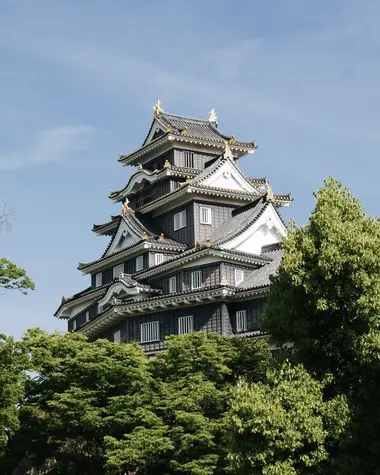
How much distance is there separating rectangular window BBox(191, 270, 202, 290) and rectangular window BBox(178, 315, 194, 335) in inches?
89.3

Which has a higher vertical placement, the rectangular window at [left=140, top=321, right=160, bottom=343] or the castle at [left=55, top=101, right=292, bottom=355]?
the castle at [left=55, top=101, right=292, bottom=355]

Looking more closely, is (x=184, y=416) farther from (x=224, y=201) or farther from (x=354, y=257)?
(x=224, y=201)

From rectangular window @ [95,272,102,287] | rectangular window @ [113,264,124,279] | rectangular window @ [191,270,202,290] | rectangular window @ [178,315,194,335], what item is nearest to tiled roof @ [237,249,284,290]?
rectangular window @ [191,270,202,290]

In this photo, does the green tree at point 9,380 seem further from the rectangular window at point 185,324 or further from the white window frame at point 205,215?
the white window frame at point 205,215

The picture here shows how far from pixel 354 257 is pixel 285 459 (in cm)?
708

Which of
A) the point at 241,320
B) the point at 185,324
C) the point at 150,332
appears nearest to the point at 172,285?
the point at 150,332

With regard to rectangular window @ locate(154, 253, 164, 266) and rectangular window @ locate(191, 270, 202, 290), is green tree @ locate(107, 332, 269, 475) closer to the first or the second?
rectangular window @ locate(191, 270, 202, 290)

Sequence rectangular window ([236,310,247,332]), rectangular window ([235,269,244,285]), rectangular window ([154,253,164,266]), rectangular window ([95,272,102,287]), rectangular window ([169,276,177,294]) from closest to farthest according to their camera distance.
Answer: rectangular window ([236,310,247,332])
rectangular window ([235,269,244,285])
rectangular window ([169,276,177,294])
rectangular window ([154,253,164,266])
rectangular window ([95,272,102,287])

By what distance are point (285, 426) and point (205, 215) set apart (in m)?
29.9

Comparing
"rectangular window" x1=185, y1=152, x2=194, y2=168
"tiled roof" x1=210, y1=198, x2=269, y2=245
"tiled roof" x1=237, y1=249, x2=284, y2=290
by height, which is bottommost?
"tiled roof" x1=237, y1=249, x2=284, y2=290

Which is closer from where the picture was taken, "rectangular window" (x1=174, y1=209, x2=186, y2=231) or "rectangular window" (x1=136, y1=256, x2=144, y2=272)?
"rectangular window" (x1=136, y1=256, x2=144, y2=272)

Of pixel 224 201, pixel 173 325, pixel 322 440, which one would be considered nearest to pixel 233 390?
pixel 322 440

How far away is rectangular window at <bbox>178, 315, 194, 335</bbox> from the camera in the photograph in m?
48.6

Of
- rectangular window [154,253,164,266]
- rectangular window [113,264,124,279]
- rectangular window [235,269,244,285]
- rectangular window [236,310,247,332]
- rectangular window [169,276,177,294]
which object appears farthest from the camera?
rectangular window [113,264,124,279]
